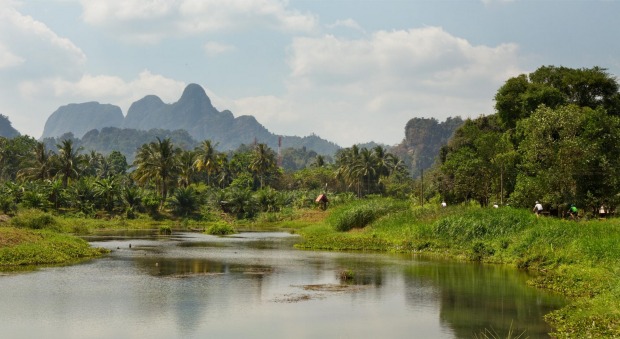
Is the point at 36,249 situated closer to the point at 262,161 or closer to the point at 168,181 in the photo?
the point at 168,181

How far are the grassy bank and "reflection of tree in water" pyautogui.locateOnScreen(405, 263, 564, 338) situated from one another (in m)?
0.94

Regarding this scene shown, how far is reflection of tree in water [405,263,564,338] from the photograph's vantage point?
62.8 ft

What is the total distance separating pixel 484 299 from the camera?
23.8 m

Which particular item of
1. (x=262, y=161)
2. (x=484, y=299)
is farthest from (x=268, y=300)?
(x=262, y=161)

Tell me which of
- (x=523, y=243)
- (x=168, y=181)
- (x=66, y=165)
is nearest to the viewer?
(x=523, y=243)

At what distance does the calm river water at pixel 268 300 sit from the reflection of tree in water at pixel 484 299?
0.04 meters

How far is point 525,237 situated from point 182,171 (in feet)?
239

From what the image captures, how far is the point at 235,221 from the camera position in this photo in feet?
303

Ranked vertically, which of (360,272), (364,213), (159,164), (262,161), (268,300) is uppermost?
(262,161)

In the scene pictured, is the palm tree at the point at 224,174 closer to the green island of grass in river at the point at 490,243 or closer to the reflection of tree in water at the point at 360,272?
the green island of grass in river at the point at 490,243

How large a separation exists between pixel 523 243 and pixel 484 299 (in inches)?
493

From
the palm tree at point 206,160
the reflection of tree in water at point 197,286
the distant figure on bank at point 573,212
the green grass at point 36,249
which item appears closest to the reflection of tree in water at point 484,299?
the reflection of tree in water at point 197,286

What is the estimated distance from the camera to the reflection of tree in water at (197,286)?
2058 cm

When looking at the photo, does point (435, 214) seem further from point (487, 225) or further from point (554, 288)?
point (554, 288)
